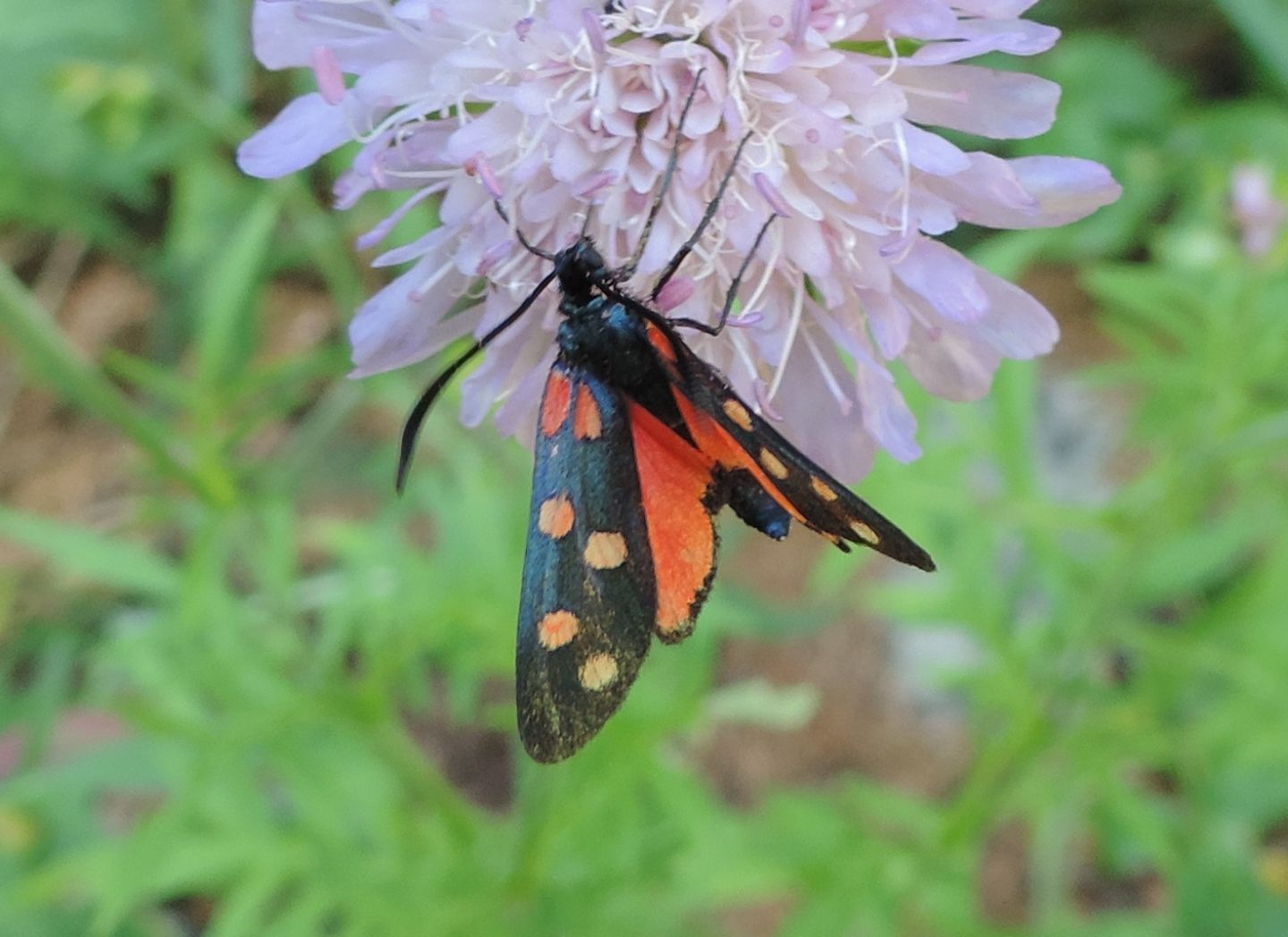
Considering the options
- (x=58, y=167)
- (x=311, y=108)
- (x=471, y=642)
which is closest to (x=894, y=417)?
(x=311, y=108)

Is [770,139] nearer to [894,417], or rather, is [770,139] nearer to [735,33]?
[735,33]

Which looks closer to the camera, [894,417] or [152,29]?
[894,417]

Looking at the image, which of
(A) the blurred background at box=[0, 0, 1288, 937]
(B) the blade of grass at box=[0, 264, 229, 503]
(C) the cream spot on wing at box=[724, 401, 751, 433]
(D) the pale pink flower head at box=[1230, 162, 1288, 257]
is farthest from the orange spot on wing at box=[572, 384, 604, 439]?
(D) the pale pink flower head at box=[1230, 162, 1288, 257]

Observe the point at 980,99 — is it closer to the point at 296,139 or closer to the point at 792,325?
the point at 792,325

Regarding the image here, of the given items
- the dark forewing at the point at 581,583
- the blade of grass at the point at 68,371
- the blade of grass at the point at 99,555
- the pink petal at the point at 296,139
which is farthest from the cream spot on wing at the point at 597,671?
the blade of grass at the point at 99,555

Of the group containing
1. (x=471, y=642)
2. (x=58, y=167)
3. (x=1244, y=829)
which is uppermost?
(x=58, y=167)

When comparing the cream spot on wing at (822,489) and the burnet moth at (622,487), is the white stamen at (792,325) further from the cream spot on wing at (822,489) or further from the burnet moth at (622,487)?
the cream spot on wing at (822,489)

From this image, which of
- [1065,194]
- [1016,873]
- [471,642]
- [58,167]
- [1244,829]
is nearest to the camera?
Answer: [1065,194]
